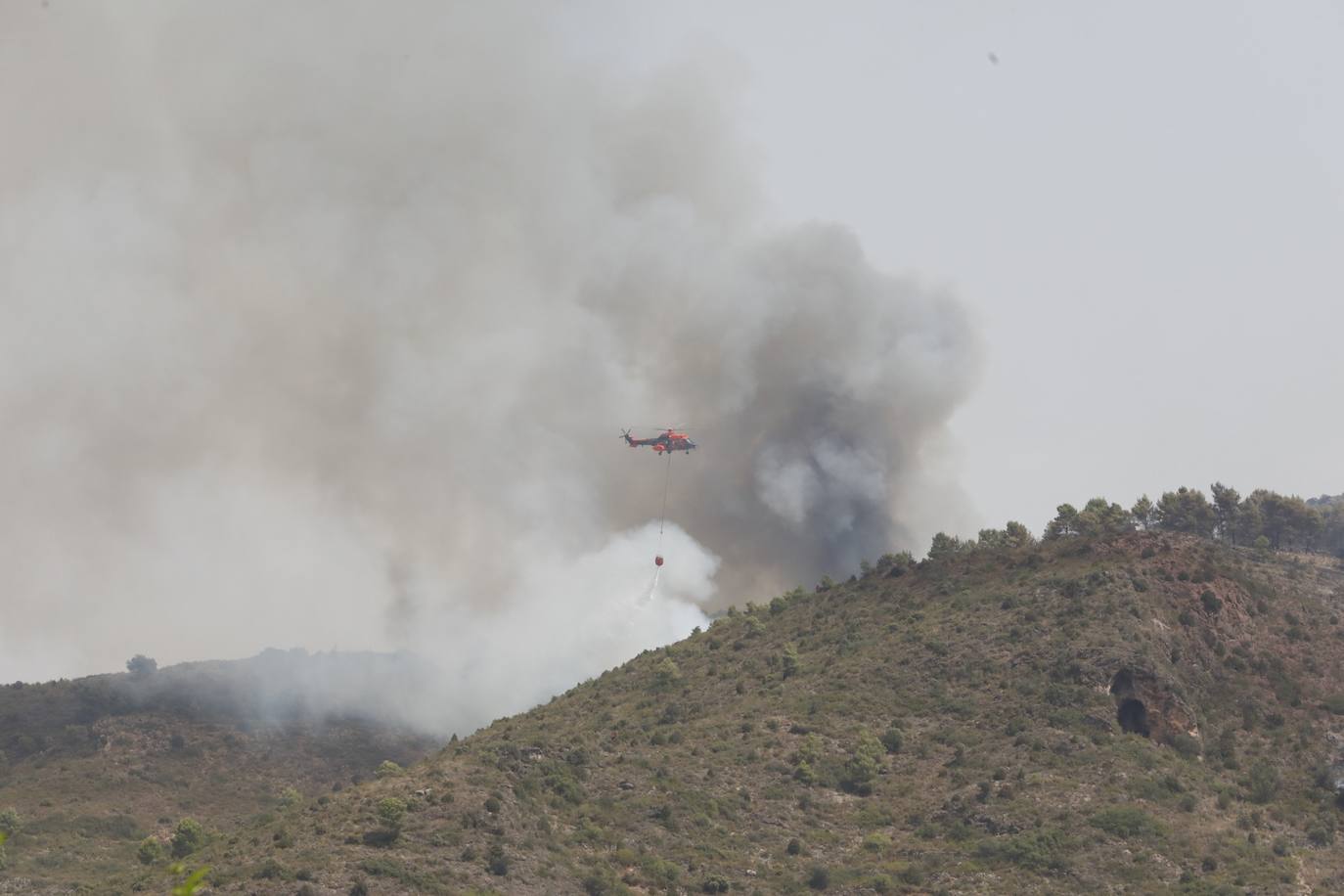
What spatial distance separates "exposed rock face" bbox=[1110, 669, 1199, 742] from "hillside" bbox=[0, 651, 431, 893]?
8771 cm

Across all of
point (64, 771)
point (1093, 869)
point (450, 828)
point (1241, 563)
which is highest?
point (1241, 563)

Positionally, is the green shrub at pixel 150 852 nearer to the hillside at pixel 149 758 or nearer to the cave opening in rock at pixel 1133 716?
the hillside at pixel 149 758

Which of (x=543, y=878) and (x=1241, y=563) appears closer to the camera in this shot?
(x=543, y=878)

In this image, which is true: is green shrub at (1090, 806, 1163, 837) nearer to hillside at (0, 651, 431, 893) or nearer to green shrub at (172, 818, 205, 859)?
green shrub at (172, 818, 205, 859)

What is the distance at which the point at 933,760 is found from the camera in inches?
3696

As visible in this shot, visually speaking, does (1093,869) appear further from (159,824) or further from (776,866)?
(159,824)

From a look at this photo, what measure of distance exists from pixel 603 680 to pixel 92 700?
9487 cm

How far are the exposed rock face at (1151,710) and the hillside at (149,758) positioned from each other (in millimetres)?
87711

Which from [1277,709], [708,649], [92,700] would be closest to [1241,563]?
[1277,709]

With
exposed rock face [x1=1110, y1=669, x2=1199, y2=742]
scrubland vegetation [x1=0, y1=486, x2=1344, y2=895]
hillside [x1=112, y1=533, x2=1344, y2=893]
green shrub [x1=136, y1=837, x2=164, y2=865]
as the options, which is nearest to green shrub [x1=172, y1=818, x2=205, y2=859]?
scrubland vegetation [x1=0, y1=486, x2=1344, y2=895]

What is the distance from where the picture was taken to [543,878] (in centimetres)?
7000

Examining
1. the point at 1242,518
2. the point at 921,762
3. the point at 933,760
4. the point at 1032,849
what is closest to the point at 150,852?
the point at 921,762

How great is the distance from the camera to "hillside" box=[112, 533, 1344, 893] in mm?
72500

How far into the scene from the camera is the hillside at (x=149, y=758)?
4847 inches
